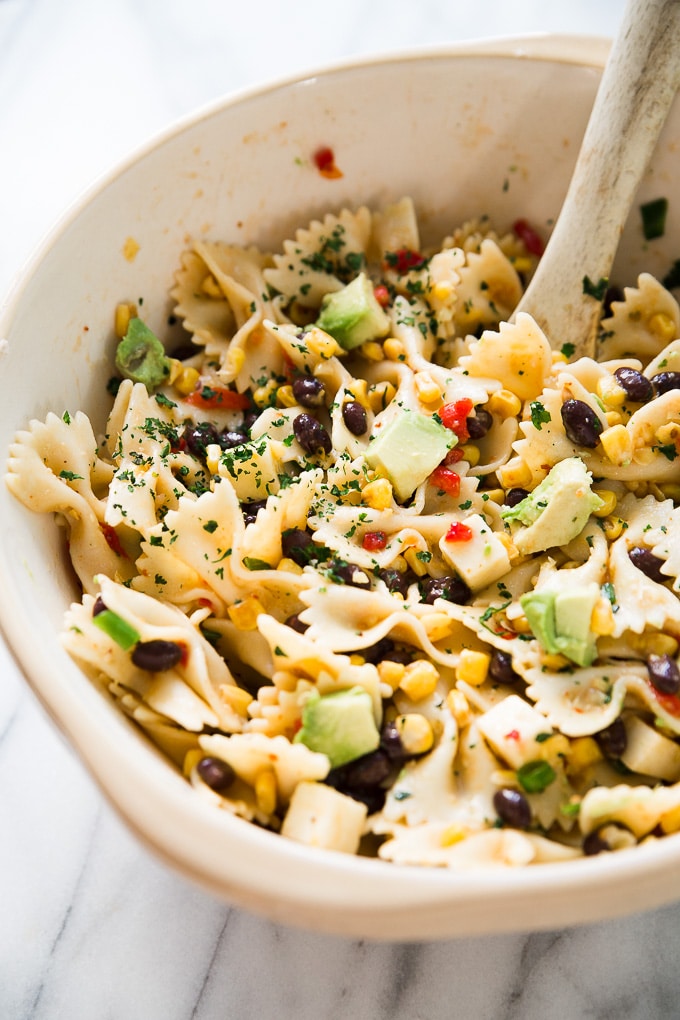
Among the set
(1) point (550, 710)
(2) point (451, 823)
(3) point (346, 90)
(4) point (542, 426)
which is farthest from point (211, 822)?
(3) point (346, 90)

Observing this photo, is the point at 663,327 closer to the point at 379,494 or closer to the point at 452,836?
the point at 379,494

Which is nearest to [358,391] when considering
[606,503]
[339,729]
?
[606,503]

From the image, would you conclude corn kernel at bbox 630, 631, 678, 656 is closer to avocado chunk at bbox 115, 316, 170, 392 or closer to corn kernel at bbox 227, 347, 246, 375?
corn kernel at bbox 227, 347, 246, 375

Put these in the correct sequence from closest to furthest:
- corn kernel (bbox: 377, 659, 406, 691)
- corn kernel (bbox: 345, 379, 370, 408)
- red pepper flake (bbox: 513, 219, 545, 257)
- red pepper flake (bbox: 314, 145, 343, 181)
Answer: corn kernel (bbox: 377, 659, 406, 691) < corn kernel (bbox: 345, 379, 370, 408) < red pepper flake (bbox: 314, 145, 343, 181) < red pepper flake (bbox: 513, 219, 545, 257)

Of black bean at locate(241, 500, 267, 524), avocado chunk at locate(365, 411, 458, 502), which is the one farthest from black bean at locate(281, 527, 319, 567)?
avocado chunk at locate(365, 411, 458, 502)

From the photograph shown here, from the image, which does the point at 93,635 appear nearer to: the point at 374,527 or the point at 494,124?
the point at 374,527

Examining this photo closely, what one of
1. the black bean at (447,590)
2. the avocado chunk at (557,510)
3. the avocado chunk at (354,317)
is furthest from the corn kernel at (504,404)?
the black bean at (447,590)

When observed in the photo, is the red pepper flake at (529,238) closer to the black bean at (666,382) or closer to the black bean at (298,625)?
the black bean at (666,382)
